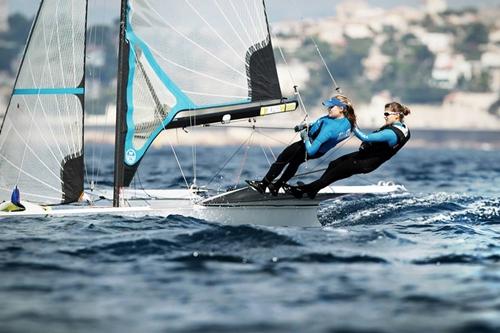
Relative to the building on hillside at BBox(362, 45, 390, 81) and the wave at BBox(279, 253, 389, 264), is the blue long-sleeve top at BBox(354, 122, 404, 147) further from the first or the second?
the building on hillside at BBox(362, 45, 390, 81)

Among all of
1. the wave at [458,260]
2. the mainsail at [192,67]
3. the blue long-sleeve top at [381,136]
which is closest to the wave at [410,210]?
the blue long-sleeve top at [381,136]

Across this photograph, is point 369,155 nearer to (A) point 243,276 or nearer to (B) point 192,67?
(B) point 192,67

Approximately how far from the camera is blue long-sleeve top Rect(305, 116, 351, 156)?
10492 mm

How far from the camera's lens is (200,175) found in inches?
989

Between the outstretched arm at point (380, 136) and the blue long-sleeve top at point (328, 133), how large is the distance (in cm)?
14

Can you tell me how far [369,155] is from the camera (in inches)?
429

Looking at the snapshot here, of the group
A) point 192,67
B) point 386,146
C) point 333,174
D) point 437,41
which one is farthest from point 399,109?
point 437,41

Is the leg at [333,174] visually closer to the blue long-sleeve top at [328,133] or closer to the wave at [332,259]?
the blue long-sleeve top at [328,133]

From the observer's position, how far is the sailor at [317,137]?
10508 mm

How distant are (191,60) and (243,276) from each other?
4267 millimetres

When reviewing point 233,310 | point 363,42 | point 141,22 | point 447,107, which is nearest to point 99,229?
point 141,22

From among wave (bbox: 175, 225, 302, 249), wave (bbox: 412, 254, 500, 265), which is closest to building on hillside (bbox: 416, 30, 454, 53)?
wave (bbox: 175, 225, 302, 249)

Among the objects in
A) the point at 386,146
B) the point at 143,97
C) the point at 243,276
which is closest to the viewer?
the point at 243,276

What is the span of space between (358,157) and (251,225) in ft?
5.08
